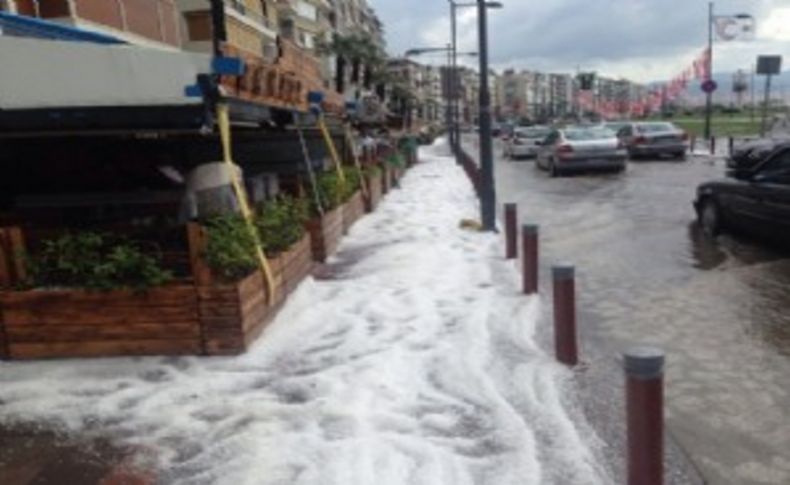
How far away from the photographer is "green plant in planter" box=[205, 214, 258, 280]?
6.77 meters

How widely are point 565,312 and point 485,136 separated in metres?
7.79

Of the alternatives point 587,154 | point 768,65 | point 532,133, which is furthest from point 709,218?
point 532,133

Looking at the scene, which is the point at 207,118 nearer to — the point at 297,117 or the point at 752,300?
the point at 297,117

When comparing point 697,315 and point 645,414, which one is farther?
point 697,315

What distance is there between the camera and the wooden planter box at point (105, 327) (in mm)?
6633

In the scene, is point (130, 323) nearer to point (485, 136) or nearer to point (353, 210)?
point (485, 136)

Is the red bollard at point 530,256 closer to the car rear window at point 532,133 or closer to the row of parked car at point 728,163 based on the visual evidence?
the row of parked car at point 728,163

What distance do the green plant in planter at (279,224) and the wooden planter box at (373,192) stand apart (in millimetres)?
7219

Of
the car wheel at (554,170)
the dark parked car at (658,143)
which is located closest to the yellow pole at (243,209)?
the car wheel at (554,170)

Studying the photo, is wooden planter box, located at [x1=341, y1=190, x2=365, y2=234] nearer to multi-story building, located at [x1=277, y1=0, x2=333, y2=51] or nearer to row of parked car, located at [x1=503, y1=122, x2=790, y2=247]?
row of parked car, located at [x1=503, y1=122, x2=790, y2=247]

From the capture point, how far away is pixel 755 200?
11445 mm

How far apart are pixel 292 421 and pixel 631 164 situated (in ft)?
88.5

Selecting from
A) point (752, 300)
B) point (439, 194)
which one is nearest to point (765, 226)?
point (752, 300)

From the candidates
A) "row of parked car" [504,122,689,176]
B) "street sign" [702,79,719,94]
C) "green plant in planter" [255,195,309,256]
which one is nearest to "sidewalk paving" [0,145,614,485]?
"green plant in planter" [255,195,309,256]
